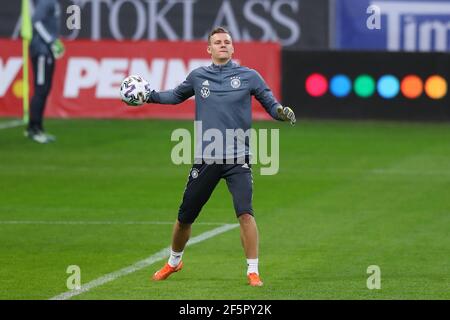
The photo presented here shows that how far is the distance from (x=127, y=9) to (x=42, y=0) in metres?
7.77

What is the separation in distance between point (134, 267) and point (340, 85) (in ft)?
51.3

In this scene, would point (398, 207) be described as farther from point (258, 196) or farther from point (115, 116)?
point (115, 116)

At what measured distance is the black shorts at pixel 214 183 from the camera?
39.1 feet

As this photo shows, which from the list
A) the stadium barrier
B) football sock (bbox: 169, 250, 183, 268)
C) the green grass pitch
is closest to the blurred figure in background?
the green grass pitch

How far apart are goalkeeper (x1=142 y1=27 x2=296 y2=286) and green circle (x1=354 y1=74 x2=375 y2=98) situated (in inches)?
627

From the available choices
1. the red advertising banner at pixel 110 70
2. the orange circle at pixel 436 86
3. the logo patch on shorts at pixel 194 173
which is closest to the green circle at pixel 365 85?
the orange circle at pixel 436 86

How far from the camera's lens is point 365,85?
91.1 ft

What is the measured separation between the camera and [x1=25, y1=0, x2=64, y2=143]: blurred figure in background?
24.2 m

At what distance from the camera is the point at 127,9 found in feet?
105

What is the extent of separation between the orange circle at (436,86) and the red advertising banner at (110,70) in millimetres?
2934

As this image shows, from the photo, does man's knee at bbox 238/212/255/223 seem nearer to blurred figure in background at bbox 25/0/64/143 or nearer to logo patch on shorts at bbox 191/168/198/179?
logo patch on shorts at bbox 191/168/198/179

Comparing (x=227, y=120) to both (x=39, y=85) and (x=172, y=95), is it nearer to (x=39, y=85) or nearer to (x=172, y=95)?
(x=172, y=95)
